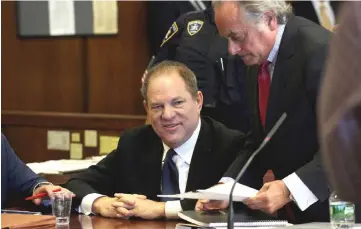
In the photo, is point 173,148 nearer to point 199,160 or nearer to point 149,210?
point 199,160

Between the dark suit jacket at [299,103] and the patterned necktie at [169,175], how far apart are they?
1.36 ft

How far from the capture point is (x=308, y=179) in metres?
2.41

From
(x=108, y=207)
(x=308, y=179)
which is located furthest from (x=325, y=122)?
(x=108, y=207)

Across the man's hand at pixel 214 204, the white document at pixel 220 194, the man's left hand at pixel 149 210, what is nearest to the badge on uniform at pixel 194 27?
the man's left hand at pixel 149 210

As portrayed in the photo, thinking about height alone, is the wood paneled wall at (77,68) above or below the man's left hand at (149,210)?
above

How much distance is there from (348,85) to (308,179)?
1649 mm

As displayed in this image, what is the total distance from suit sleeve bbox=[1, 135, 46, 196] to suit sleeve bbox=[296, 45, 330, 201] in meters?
1.10

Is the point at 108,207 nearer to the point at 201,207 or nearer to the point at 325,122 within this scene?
the point at 201,207

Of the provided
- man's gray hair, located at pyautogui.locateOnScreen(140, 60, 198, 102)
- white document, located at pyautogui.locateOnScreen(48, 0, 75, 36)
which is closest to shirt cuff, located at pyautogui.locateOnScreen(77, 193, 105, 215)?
man's gray hair, located at pyautogui.locateOnScreen(140, 60, 198, 102)

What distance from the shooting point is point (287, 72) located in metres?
2.55

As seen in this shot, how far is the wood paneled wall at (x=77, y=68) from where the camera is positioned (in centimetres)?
563

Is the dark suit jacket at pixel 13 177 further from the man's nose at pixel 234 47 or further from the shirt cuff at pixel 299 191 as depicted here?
the shirt cuff at pixel 299 191

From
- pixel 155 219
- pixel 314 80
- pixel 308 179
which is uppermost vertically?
pixel 314 80

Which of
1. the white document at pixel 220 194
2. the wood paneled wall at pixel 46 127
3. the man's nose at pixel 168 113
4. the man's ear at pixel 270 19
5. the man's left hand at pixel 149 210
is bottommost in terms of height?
the wood paneled wall at pixel 46 127
